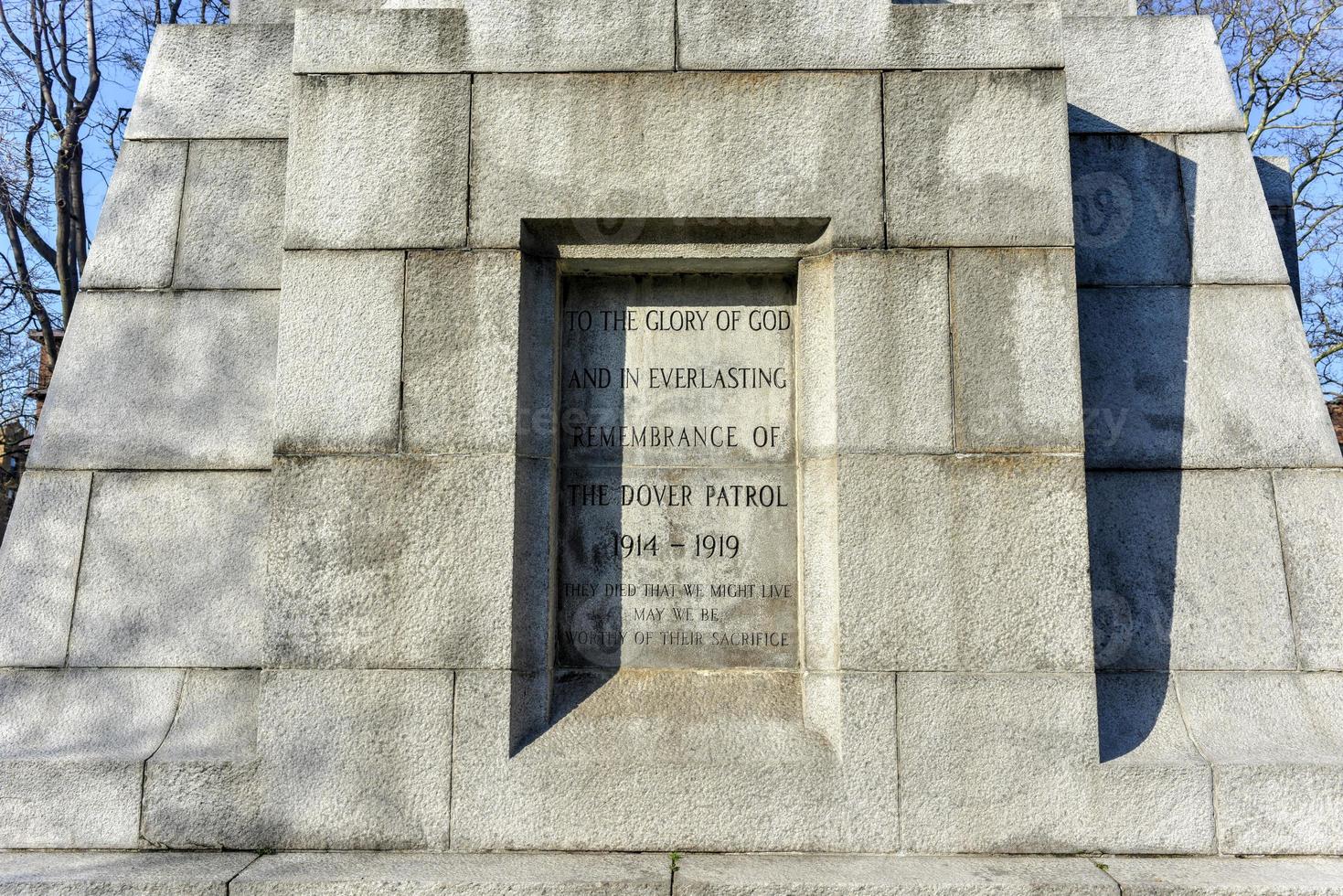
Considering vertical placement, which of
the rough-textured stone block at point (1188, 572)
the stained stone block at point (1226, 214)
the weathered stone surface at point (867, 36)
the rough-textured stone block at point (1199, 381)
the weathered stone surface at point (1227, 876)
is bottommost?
the weathered stone surface at point (1227, 876)

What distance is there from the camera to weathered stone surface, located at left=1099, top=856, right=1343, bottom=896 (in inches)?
198

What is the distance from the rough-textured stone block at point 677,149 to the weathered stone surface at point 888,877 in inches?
138

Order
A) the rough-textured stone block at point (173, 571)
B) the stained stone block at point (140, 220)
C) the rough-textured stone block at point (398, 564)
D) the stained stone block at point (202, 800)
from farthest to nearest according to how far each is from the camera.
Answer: the stained stone block at point (140, 220), the rough-textured stone block at point (173, 571), the rough-textured stone block at point (398, 564), the stained stone block at point (202, 800)

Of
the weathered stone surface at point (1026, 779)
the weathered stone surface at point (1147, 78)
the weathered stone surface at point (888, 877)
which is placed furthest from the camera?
the weathered stone surface at point (1147, 78)

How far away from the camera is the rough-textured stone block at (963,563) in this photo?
5.62 m

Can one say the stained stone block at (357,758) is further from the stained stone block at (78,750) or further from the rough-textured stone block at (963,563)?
the rough-textured stone block at (963,563)

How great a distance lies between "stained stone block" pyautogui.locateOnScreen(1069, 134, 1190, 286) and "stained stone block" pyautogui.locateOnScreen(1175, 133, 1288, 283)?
0.08m

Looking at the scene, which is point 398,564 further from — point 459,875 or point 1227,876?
point 1227,876

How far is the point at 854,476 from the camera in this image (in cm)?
577

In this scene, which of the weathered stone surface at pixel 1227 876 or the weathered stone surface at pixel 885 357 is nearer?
the weathered stone surface at pixel 1227 876

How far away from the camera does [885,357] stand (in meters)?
5.88

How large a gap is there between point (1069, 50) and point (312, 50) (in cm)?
512

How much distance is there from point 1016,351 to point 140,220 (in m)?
5.81

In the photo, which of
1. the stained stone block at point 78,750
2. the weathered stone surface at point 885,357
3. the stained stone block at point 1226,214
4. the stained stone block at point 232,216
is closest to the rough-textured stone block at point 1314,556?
the stained stone block at point 1226,214
